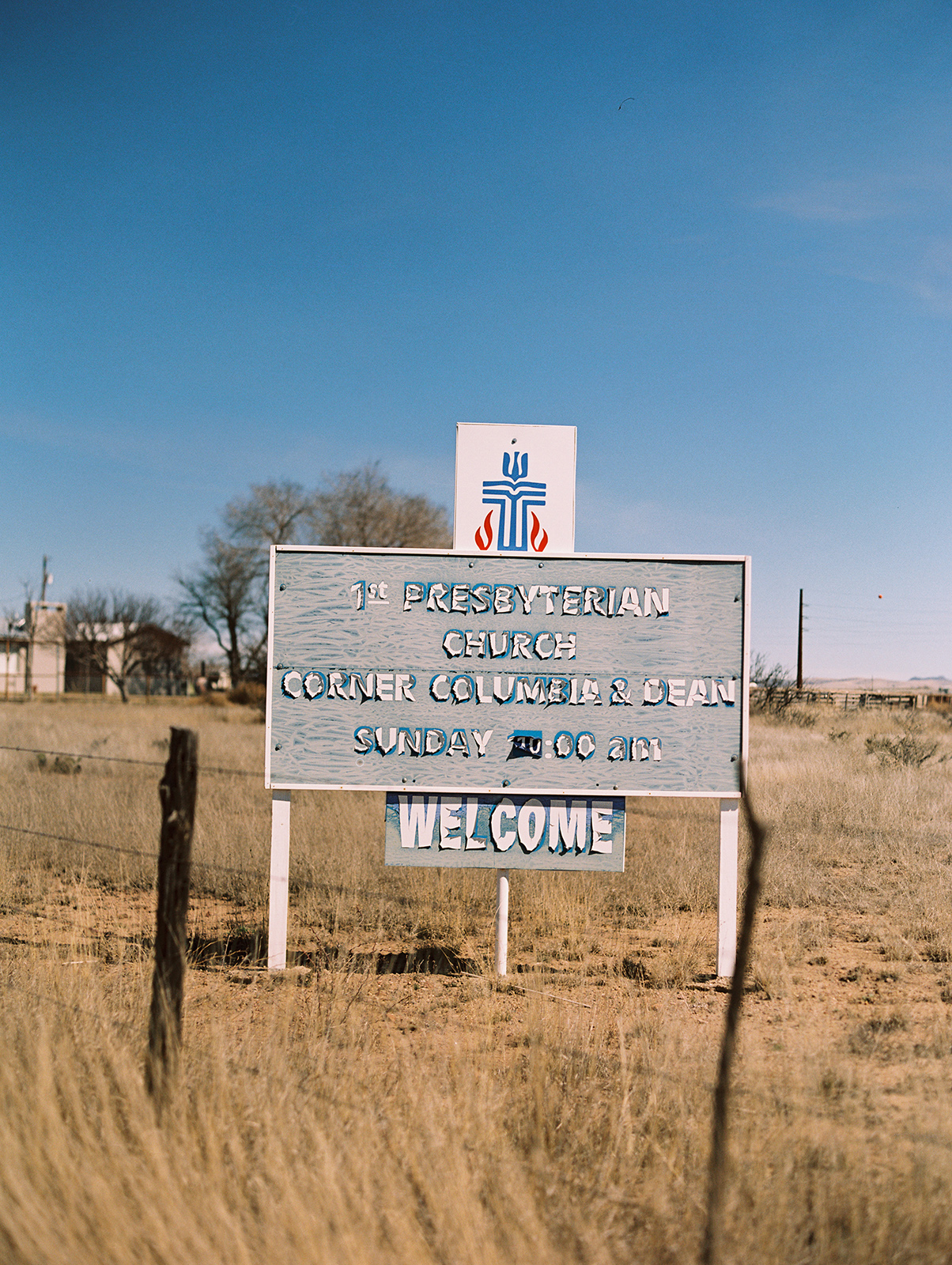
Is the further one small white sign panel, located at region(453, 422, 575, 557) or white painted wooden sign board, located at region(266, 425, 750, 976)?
small white sign panel, located at region(453, 422, 575, 557)

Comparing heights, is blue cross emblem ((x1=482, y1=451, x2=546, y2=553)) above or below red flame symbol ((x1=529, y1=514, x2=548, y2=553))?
above

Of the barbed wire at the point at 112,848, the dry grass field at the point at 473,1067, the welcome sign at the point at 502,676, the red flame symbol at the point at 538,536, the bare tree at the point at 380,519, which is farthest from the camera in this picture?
the bare tree at the point at 380,519

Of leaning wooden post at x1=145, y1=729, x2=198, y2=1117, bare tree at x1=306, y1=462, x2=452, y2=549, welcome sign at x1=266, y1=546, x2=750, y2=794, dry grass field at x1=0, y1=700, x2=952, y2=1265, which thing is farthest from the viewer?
bare tree at x1=306, y1=462, x2=452, y2=549

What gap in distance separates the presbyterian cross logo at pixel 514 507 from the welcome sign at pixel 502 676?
33cm

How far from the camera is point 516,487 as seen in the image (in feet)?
19.4

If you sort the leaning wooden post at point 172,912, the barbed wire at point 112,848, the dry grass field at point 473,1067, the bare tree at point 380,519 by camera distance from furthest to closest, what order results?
the bare tree at point 380,519, the barbed wire at point 112,848, the leaning wooden post at point 172,912, the dry grass field at point 473,1067

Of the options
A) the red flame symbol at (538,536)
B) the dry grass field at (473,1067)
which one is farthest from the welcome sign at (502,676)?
the dry grass field at (473,1067)

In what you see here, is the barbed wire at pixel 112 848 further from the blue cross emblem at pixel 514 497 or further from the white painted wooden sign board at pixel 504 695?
the blue cross emblem at pixel 514 497

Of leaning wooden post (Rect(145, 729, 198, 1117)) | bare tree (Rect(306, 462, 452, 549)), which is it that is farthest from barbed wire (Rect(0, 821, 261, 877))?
bare tree (Rect(306, 462, 452, 549))

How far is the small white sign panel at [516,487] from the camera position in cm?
589

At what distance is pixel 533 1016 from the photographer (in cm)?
412

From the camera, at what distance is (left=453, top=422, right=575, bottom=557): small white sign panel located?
5.89m

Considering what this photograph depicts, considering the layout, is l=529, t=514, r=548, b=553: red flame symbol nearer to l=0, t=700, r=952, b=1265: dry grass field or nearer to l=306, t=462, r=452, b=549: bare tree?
l=0, t=700, r=952, b=1265: dry grass field

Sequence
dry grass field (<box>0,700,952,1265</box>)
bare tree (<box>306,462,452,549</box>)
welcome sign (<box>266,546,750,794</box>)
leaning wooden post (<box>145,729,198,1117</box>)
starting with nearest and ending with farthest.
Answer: dry grass field (<box>0,700,952,1265</box>) < leaning wooden post (<box>145,729,198,1117</box>) < welcome sign (<box>266,546,750,794</box>) < bare tree (<box>306,462,452,549</box>)
